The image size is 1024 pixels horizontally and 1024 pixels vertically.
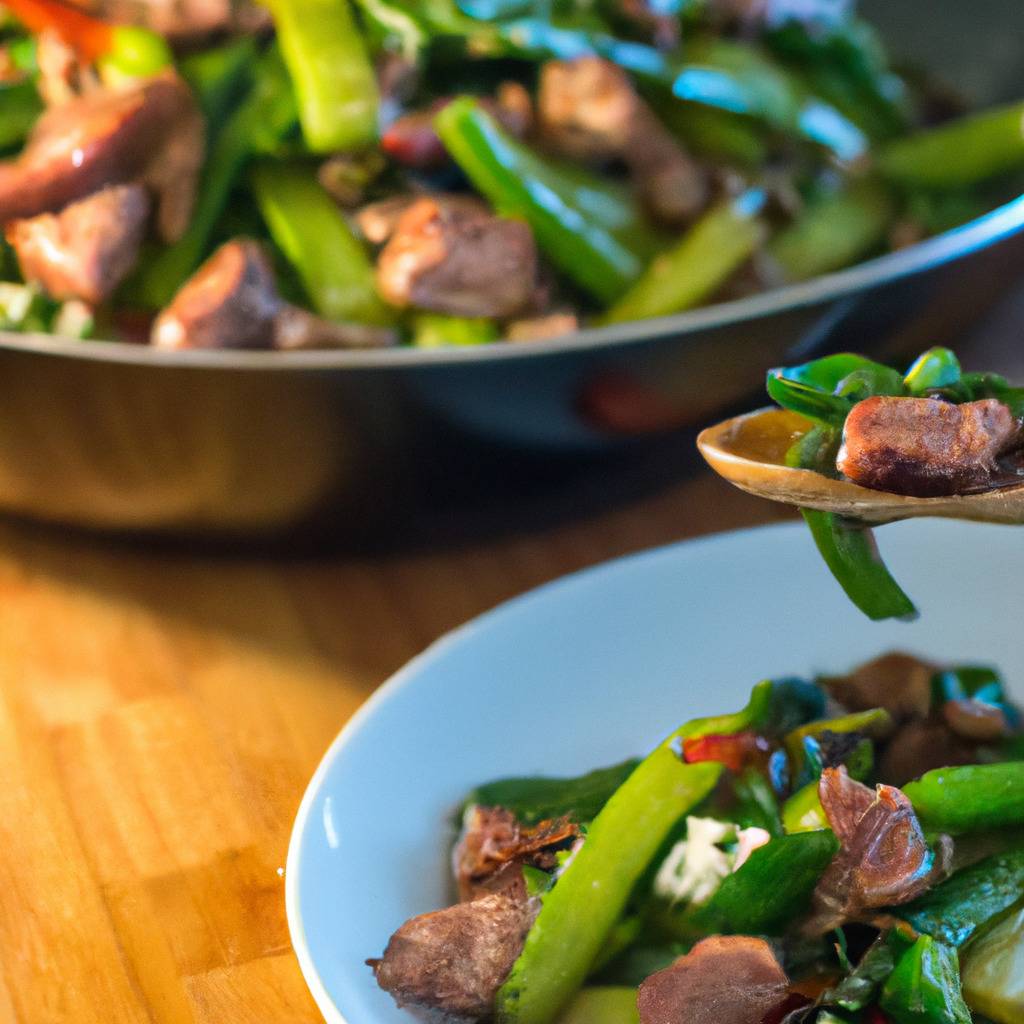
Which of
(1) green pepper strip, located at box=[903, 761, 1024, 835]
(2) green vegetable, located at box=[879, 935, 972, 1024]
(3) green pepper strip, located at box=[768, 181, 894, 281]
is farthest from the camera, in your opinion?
(3) green pepper strip, located at box=[768, 181, 894, 281]

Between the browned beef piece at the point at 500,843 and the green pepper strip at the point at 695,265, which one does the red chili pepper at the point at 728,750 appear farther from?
the green pepper strip at the point at 695,265

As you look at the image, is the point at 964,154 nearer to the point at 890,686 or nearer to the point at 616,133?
the point at 616,133

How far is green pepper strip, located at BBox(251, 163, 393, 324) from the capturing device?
1293 millimetres

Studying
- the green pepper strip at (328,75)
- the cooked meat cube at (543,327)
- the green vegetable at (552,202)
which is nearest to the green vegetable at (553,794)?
the cooked meat cube at (543,327)

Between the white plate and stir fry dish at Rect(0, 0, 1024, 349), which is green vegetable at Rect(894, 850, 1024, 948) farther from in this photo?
stir fry dish at Rect(0, 0, 1024, 349)

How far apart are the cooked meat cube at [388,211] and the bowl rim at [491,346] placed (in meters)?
0.27

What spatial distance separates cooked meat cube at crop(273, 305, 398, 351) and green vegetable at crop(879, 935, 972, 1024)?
0.75m

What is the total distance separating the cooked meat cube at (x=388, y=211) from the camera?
4.30 feet

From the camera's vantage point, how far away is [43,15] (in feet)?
4.52

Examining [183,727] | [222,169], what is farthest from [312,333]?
[183,727]

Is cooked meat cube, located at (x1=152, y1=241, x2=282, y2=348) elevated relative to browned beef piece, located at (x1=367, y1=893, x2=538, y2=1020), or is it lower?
elevated

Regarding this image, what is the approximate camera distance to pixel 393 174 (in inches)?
53.9

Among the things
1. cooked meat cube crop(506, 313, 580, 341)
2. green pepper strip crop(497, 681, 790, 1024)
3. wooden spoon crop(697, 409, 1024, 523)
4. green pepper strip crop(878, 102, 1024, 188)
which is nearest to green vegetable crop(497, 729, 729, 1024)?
green pepper strip crop(497, 681, 790, 1024)

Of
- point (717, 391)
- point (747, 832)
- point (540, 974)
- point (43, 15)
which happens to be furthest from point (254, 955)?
point (43, 15)
